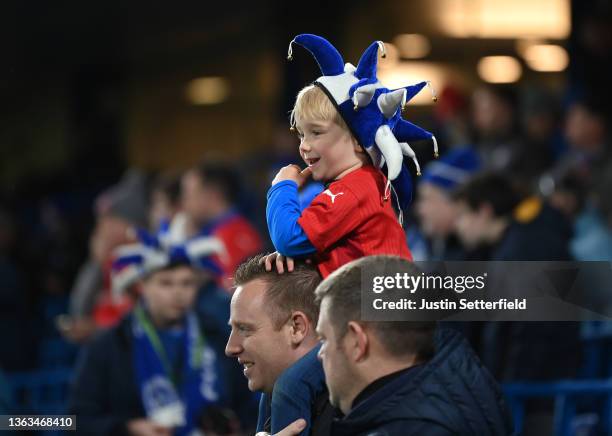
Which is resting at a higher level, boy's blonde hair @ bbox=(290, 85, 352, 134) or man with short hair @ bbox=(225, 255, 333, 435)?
boy's blonde hair @ bbox=(290, 85, 352, 134)

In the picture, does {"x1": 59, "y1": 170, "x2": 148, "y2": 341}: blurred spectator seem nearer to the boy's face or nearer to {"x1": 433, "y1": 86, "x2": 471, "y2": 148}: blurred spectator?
{"x1": 433, "y1": 86, "x2": 471, "y2": 148}: blurred spectator

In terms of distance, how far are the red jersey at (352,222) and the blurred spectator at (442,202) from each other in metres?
3.49

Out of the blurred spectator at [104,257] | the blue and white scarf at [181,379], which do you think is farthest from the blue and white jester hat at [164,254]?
the blurred spectator at [104,257]

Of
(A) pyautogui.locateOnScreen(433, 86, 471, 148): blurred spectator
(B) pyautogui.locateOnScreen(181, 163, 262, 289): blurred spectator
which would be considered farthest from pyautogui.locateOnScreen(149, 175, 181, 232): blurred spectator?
(A) pyautogui.locateOnScreen(433, 86, 471, 148): blurred spectator

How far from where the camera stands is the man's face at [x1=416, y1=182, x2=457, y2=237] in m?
7.30

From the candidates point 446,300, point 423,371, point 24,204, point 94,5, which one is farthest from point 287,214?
point 24,204

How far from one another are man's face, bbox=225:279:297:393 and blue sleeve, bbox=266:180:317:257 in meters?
0.12

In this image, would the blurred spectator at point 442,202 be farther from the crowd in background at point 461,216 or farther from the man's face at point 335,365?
the man's face at point 335,365

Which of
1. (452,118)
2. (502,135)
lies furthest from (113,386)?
(452,118)

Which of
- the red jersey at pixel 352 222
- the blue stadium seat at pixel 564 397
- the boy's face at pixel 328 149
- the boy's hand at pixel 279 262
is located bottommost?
the blue stadium seat at pixel 564 397

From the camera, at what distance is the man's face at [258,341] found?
11.5ft

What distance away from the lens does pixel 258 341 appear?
11.5ft

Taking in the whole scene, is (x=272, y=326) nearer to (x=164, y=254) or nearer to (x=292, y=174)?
(x=292, y=174)

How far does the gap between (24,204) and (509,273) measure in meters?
13.3
